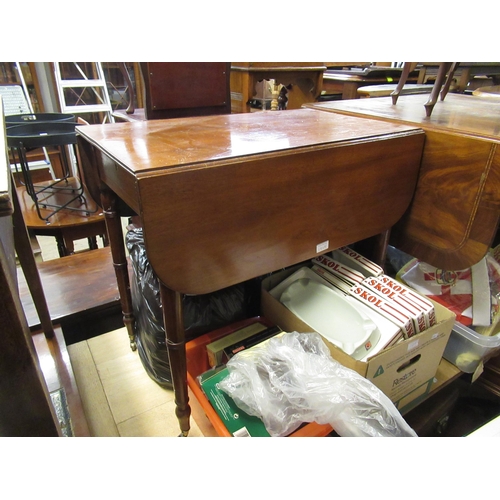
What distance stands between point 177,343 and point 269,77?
1.77 meters

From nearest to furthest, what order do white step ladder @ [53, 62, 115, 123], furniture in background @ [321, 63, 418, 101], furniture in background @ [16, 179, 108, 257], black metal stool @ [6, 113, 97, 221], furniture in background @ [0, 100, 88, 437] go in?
1. furniture in background @ [0, 100, 88, 437]
2. black metal stool @ [6, 113, 97, 221]
3. furniture in background @ [16, 179, 108, 257]
4. white step ladder @ [53, 62, 115, 123]
5. furniture in background @ [321, 63, 418, 101]

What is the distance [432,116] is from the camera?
1229 millimetres

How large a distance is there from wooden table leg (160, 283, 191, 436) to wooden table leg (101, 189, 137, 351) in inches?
15.4

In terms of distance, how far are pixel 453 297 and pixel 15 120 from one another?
2.17 meters

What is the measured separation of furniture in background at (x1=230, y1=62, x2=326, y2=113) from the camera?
2.03 meters

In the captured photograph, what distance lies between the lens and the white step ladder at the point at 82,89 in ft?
9.07

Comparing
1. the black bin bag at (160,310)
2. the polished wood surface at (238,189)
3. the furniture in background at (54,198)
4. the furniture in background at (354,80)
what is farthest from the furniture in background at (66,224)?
the furniture in background at (354,80)

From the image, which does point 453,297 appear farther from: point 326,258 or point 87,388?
point 87,388

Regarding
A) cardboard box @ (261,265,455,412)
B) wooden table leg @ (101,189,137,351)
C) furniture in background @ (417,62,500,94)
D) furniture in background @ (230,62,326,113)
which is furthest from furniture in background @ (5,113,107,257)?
furniture in background @ (417,62,500,94)

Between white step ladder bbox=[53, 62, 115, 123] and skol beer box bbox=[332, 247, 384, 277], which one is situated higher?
white step ladder bbox=[53, 62, 115, 123]

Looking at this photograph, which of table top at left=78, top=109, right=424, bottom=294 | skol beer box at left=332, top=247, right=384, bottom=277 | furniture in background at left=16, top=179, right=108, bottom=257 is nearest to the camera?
table top at left=78, top=109, right=424, bottom=294

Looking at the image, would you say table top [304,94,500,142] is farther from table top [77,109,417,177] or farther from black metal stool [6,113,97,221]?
black metal stool [6,113,97,221]

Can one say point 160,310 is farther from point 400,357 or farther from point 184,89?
point 184,89
